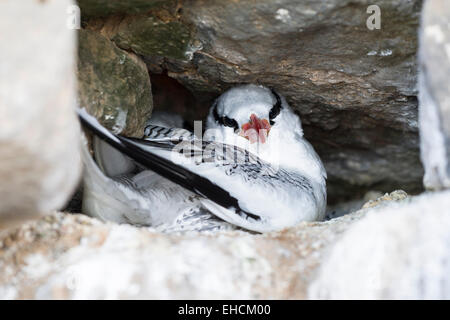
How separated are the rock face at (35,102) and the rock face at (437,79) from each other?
3.77ft

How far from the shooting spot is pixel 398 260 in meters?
1.84

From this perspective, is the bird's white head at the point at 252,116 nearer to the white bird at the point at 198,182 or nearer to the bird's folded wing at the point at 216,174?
the white bird at the point at 198,182

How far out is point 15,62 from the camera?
1471 mm

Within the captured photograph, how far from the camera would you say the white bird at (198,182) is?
7.95ft

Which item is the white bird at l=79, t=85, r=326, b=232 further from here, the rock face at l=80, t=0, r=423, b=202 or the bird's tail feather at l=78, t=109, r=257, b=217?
the rock face at l=80, t=0, r=423, b=202

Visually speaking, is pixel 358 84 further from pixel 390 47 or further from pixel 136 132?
pixel 136 132

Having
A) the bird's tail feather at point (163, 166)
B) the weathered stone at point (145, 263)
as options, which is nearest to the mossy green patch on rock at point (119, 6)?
the bird's tail feather at point (163, 166)

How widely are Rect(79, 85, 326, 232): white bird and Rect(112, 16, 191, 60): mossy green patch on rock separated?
1.44 feet

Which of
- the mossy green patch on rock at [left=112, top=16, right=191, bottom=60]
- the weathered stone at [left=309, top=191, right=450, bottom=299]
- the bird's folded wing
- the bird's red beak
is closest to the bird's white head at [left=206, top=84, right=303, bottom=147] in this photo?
the bird's red beak

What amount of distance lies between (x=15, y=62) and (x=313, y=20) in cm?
142

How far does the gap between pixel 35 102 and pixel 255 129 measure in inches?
71.0

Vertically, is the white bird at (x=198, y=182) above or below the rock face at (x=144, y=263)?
above

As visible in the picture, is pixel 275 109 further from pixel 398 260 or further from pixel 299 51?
pixel 398 260
